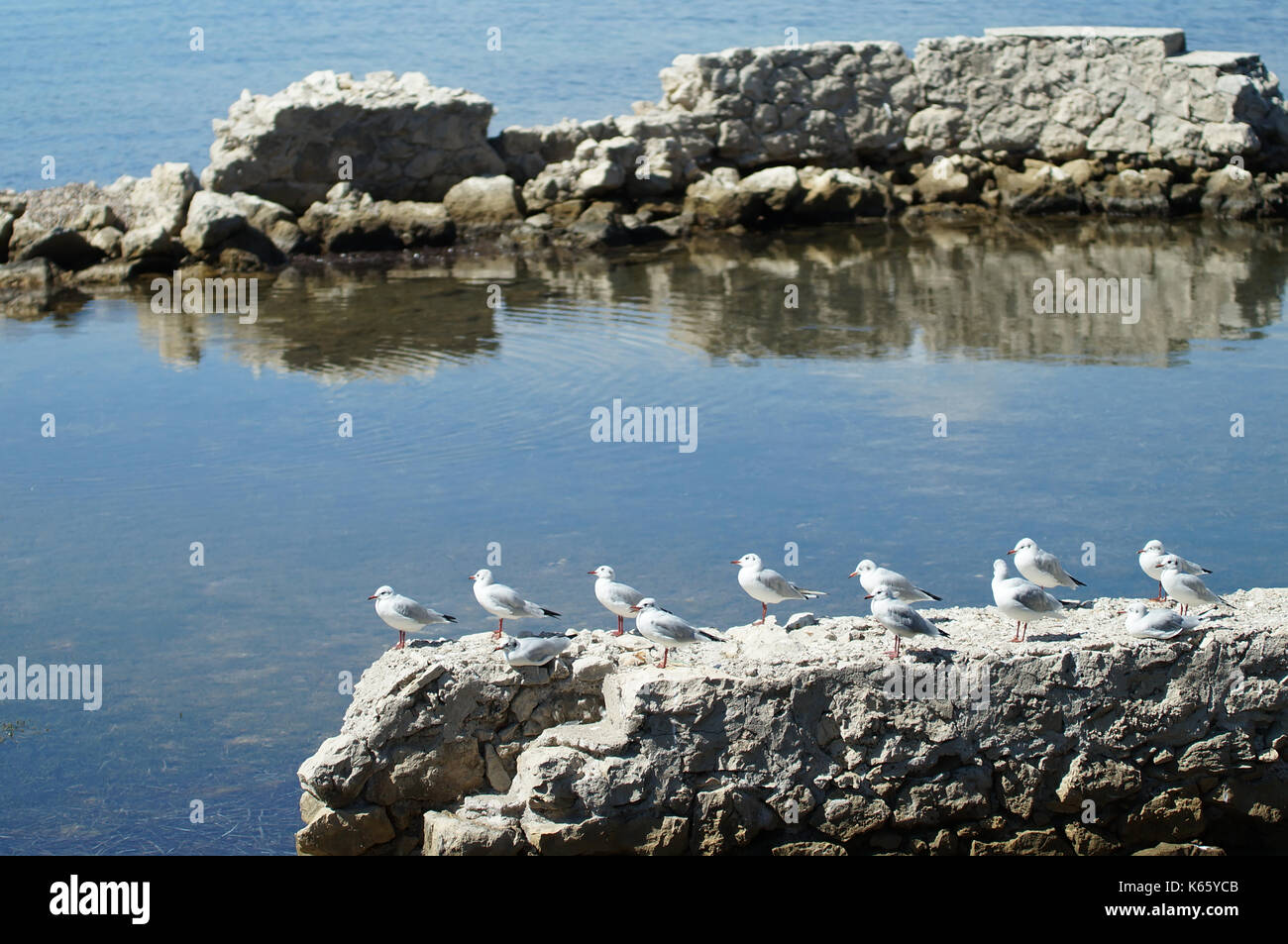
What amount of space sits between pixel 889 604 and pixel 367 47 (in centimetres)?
5571

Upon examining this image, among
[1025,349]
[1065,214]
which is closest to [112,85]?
[1065,214]

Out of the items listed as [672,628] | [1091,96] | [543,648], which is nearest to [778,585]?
[672,628]

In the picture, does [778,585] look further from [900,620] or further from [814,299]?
[814,299]

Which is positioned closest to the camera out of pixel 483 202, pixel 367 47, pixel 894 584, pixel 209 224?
pixel 894 584

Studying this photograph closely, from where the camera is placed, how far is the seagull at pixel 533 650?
9828 mm

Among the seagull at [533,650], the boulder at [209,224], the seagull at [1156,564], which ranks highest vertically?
the boulder at [209,224]

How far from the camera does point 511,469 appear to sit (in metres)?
18.0

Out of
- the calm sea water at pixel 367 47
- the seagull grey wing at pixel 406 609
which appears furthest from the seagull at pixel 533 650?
the calm sea water at pixel 367 47

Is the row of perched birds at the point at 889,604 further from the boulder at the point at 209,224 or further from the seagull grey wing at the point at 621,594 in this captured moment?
the boulder at the point at 209,224

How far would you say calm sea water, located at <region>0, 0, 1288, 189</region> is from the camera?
4856cm

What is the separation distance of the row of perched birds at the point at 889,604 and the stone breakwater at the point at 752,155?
21766 mm

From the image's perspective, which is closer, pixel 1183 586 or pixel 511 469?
pixel 1183 586
